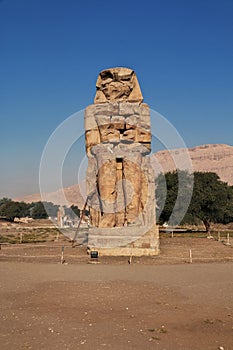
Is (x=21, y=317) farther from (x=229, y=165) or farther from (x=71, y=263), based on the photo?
(x=229, y=165)

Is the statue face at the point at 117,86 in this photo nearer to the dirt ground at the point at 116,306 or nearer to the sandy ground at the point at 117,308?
the dirt ground at the point at 116,306

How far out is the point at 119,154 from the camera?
17.7 m

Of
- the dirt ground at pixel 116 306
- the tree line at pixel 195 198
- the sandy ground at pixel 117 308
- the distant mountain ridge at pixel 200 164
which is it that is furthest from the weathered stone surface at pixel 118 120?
the distant mountain ridge at pixel 200 164

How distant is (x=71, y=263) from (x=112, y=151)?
19.6ft

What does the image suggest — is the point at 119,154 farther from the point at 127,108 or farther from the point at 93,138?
the point at 127,108

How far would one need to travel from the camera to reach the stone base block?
53.1ft

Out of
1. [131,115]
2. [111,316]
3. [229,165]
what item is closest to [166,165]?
[229,165]

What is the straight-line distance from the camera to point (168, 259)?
51.0 ft

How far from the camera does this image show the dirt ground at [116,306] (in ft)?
19.9

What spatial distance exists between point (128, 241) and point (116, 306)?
7987 millimetres

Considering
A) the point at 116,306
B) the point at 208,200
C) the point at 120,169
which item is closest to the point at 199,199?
the point at 208,200

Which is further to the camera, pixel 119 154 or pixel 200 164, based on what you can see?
pixel 200 164

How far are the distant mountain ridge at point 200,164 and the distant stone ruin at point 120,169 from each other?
121471mm

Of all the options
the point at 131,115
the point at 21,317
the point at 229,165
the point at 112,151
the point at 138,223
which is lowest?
the point at 21,317
